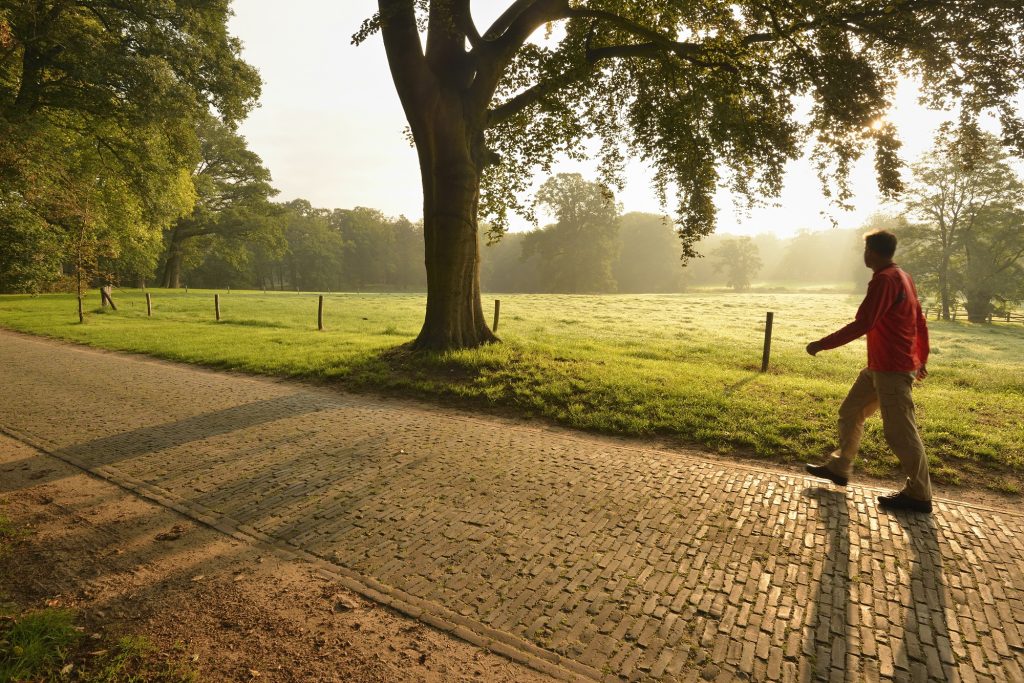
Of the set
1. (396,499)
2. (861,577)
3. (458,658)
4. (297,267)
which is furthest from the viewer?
(297,267)

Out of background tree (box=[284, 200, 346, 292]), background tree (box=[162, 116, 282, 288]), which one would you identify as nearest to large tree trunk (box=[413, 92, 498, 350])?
background tree (box=[162, 116, 282, 288])

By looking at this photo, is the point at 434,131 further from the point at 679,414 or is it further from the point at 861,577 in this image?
the point at 861,577

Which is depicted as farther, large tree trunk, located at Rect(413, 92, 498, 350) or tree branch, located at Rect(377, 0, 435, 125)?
large tree trunk, located at Rect(413, 92, 498, 350)

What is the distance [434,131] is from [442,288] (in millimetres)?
3159

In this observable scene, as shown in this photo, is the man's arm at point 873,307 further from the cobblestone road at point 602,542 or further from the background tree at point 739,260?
the background tree at point 739,260

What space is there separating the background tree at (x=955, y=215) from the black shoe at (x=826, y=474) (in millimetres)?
35247

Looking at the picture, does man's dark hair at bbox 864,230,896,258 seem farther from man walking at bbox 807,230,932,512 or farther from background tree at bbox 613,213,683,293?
background tree at bbox 613,213,683,293

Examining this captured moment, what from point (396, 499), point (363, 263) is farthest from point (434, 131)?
point (363, 263)

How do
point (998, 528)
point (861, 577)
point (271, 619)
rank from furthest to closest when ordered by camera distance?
point (998, 528) < point (861, 577) < point (271, 619)

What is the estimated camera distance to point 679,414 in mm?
7102

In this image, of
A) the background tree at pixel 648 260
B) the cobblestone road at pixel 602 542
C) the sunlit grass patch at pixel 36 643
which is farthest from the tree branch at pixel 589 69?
the background tree at pixel 648 260

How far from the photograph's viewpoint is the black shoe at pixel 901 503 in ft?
14.4

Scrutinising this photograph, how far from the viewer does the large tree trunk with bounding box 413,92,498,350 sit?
10320mm

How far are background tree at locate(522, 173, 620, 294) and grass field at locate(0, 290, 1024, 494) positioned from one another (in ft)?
150
